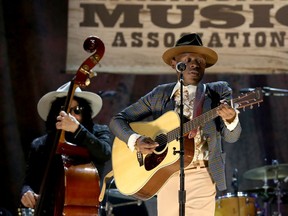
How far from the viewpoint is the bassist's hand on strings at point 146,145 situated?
4672 mm

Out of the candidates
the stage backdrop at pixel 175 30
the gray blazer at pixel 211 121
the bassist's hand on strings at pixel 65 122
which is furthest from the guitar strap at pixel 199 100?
the stage backdrop at pixel 175 30

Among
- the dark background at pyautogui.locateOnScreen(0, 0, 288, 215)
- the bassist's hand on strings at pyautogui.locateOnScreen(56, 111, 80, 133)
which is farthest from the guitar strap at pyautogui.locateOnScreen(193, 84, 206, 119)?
the dark background at pyautogui.locateOnScreen(0, 0, 288, 215)

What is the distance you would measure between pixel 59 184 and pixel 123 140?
0.63 metres

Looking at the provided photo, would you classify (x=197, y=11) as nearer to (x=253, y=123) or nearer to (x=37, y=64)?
(x=253, y=123)

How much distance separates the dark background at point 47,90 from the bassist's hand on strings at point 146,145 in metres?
2.23

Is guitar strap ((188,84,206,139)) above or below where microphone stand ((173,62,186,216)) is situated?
above

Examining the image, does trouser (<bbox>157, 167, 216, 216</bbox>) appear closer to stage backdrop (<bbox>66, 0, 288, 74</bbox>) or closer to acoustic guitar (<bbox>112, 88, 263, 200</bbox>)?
acoustic guitar (<bbox>112, 88, 263, 200</bbox>)

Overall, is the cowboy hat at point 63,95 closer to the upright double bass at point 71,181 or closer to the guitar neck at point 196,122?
the upright double bass at point 71,181

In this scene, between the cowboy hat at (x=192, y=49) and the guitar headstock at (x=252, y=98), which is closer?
the guitar headstock at (x=252, y=98)

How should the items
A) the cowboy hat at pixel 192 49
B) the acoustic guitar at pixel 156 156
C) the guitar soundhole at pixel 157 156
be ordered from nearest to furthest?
the acoustic guitar at pixel 156 156, the guitar soundhole at pixel 157 156, the cowboy hat at pixel 192 49

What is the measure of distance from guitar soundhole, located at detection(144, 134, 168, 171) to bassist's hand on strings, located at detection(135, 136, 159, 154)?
0.05 m

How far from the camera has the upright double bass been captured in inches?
191

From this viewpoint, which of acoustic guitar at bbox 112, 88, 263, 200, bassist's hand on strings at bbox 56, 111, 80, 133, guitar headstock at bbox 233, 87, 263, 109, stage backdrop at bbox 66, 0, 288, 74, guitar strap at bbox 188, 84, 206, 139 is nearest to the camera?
guitar headstock at bbox 233, 87, 263, 109

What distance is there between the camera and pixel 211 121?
445cm
